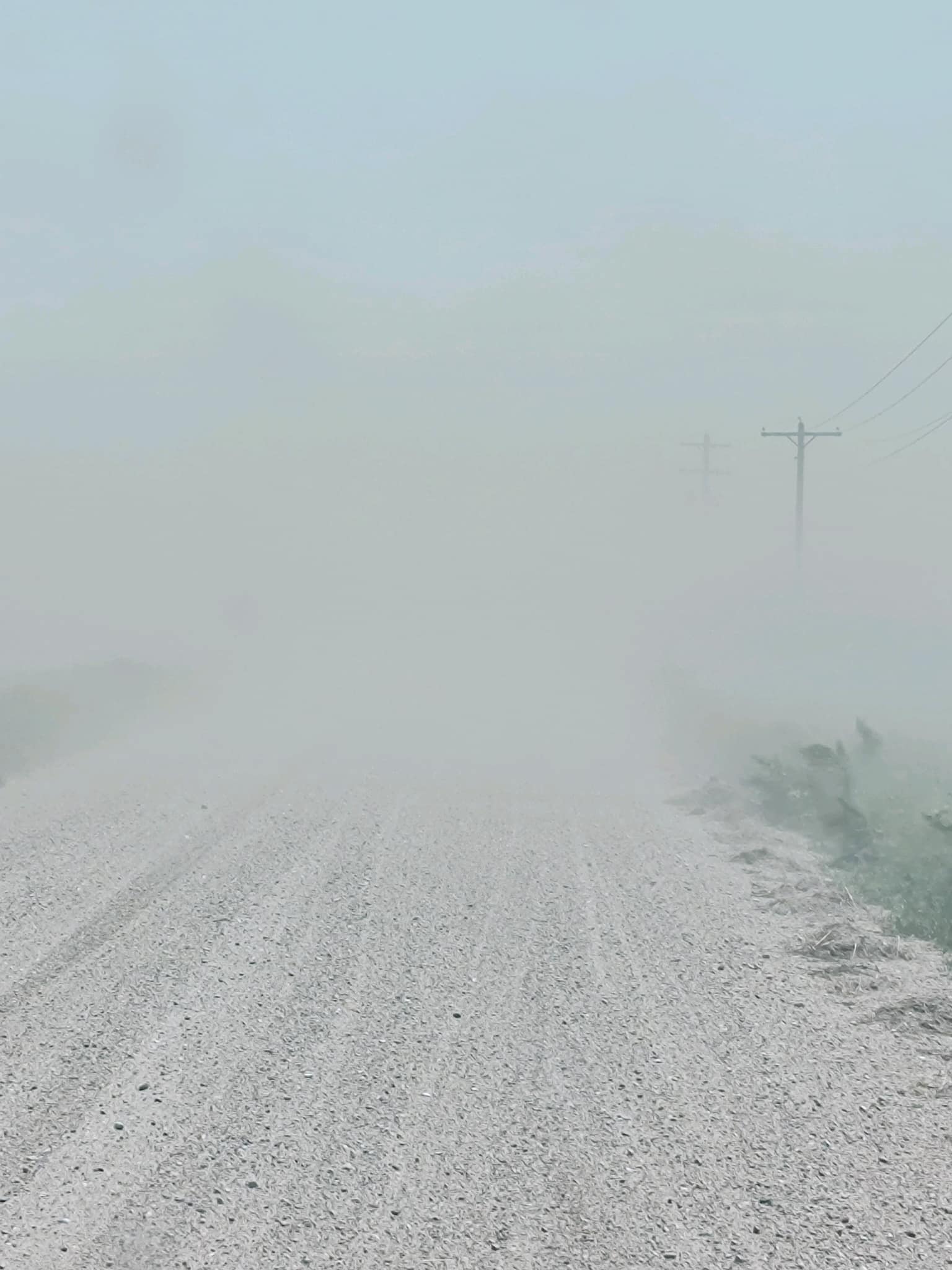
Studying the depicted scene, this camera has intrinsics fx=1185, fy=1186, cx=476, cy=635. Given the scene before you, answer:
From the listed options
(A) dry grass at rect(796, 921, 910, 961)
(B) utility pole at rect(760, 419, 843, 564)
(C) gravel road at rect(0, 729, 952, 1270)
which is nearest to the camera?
(C) gravel road at rect(0, 729, 952, 1270)

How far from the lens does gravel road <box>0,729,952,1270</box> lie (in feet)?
16.3

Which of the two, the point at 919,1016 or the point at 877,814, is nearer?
the point at 919,1016

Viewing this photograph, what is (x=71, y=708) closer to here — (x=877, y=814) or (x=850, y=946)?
(x=877, y=814)

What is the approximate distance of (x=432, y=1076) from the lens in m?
6.53

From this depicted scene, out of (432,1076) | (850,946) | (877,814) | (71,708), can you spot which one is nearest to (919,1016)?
(850,946)

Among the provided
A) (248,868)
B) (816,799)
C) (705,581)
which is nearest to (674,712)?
(816,799)

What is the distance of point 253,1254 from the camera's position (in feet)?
15.6

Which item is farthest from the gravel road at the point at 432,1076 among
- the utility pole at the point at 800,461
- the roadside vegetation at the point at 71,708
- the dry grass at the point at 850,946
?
the utility pole at the point at 800,461

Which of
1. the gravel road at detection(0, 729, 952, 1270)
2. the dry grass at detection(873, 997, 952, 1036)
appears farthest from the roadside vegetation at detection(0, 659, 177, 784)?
the dry grass at detection(873, 997, 952, 1036)

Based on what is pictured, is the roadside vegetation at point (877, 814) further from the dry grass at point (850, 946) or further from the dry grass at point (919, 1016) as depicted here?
the dry grass at point (919, 1016)

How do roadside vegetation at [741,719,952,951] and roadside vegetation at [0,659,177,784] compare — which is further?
roadside vegetation at [0,659,177,784]

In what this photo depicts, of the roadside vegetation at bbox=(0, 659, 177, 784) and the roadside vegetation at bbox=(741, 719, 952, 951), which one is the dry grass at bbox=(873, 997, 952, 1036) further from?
the roadside vegetation at bbox=(0, 659, 177, 784)

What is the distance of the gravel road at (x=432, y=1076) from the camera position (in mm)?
4969

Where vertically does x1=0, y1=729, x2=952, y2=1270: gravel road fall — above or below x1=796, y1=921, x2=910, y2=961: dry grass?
above
